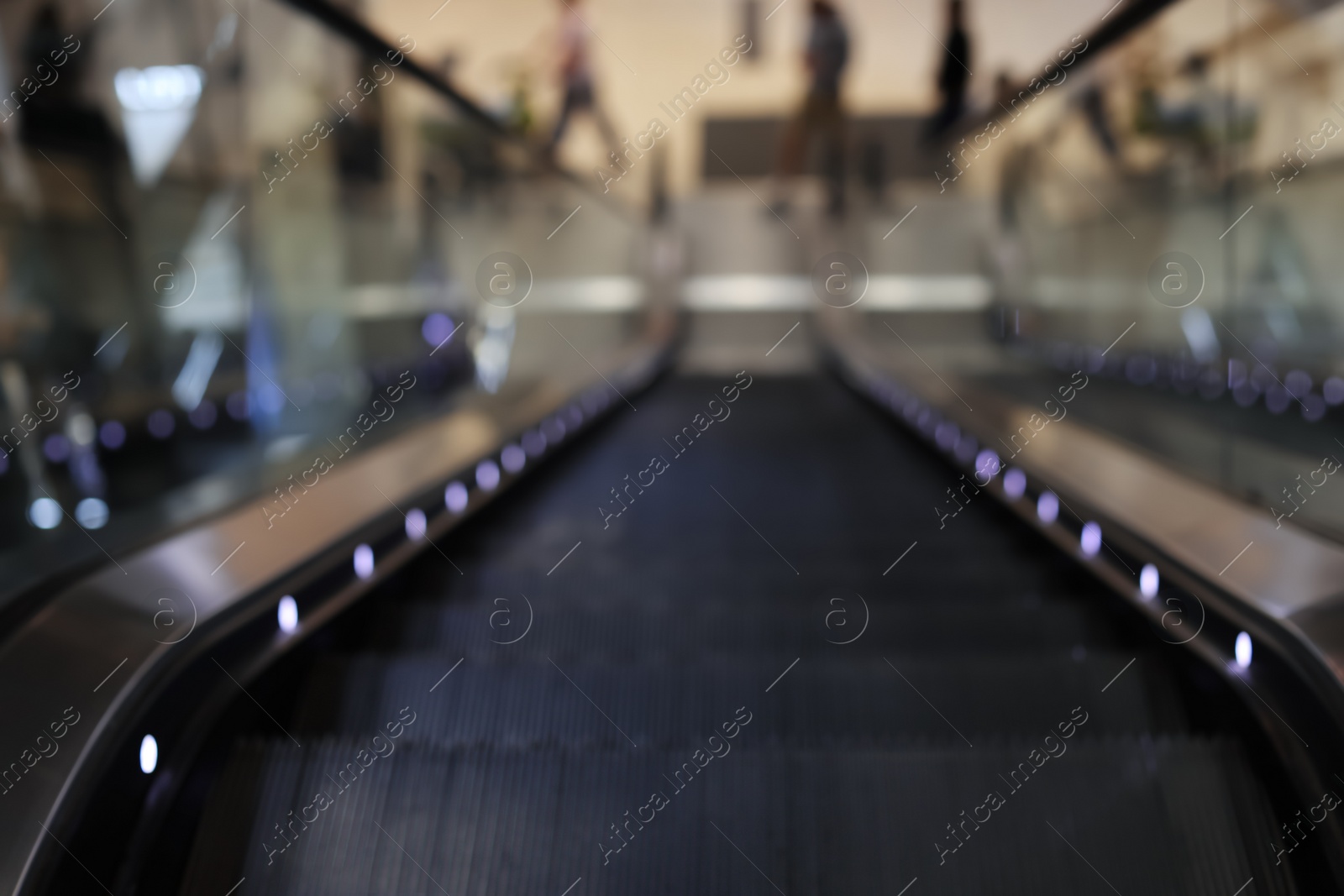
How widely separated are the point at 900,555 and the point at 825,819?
1.47 m

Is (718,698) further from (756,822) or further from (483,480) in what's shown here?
(483,480)

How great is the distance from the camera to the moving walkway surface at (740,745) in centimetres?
136

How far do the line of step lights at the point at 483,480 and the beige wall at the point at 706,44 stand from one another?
10339 millimetres

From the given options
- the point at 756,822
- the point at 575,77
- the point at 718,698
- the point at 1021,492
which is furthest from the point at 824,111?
the point at 756,822

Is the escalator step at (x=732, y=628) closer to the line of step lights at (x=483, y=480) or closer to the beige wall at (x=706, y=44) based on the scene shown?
the line of step lights at (x=483, y=480)

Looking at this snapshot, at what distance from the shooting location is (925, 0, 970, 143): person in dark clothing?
29.2ft

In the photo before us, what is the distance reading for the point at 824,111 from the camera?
9.62m

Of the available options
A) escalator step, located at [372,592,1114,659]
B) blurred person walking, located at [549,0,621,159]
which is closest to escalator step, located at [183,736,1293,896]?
escalator step, located at [372,592,1114,659]

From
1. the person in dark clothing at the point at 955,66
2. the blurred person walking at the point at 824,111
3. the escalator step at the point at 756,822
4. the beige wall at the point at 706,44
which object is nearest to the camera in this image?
the escalator step at the point at 756,822

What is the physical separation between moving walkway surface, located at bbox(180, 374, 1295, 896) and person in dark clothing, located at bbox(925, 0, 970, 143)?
7.19 meters

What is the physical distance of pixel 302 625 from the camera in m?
1.87

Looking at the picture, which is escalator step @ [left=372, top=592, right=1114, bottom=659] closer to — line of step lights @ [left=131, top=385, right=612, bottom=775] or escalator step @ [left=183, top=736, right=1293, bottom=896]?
line of step lights @ [left=131, top=385, right=612, bottom=775]

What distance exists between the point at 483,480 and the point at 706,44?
14.7 metres

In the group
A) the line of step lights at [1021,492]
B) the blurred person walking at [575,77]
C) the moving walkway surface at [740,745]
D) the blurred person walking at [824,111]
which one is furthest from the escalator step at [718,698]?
the blurred person walking at [824,111]
